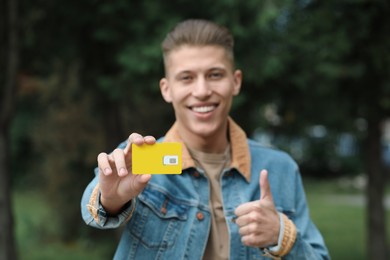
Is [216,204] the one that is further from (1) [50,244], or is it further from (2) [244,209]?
(1) [50,244]

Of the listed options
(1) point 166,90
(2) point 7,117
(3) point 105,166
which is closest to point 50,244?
(2) point 7,117

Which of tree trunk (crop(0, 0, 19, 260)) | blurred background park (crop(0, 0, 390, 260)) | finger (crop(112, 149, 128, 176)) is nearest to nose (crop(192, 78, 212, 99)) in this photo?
finger (crop(112, 149, 128, 176))

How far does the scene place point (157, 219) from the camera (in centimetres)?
210

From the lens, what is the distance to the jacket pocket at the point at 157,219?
2072 millimetres

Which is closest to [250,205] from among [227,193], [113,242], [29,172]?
[227,193]

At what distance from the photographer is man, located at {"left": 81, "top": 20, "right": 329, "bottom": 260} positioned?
76.7 inches

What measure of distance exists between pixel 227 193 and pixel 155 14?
2.78 m

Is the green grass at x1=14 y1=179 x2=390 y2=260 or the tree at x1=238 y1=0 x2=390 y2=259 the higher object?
the tree at x1=238 y1=0 x2=390 y2=259

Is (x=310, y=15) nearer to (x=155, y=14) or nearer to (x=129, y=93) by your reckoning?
(x=155, y=14)

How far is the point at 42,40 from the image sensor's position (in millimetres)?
5422

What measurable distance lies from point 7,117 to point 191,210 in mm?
3510

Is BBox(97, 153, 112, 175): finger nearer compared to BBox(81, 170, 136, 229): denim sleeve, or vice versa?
BBox(97, 153, 112, 175): finger

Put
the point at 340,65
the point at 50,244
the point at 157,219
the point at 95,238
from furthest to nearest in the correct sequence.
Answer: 1. the point at 50,244
2. the point at 95,238
3. the point at 340,65
4. the point at 157,219

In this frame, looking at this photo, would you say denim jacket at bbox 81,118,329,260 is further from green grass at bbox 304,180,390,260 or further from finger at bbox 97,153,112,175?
green grass at bbox 304,180,390,260
